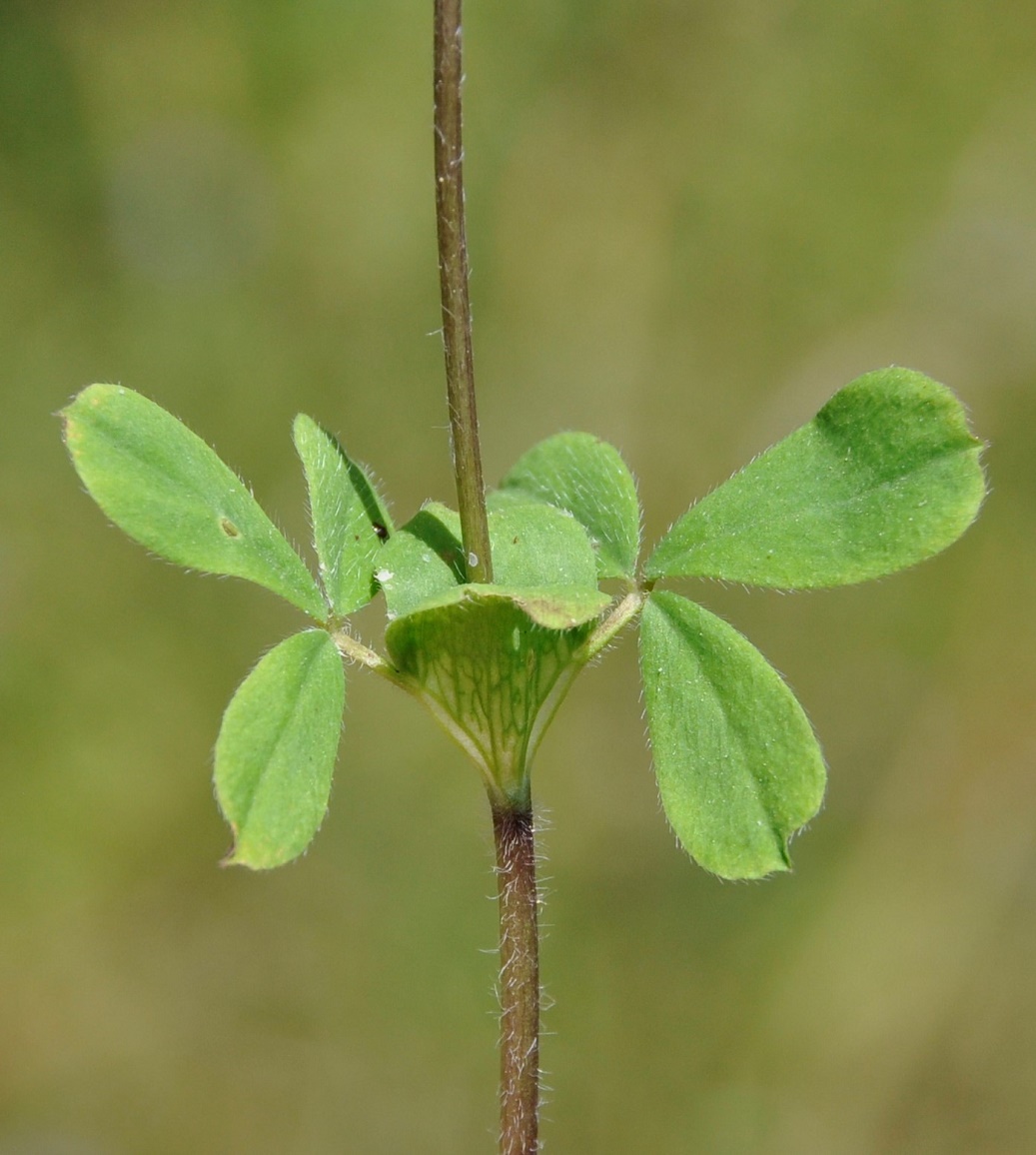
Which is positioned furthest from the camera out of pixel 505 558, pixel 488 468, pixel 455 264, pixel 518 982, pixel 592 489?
pixel 488 468

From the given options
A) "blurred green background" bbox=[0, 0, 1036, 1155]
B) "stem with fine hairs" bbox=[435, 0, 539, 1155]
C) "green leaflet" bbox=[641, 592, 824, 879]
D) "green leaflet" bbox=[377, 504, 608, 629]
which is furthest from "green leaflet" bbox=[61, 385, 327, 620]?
"blurred green background" bbox=[0, 0, 1036, 1155]

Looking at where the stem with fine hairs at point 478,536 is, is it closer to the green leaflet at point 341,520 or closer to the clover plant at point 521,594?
the clover plant at point 521,594

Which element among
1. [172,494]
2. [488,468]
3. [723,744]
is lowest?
[723,744]

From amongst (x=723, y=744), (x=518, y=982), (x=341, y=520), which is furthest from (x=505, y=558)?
(x=518, y=982)

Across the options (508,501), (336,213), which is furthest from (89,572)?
(508,501)

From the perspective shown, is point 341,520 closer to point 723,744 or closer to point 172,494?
point 172,494
